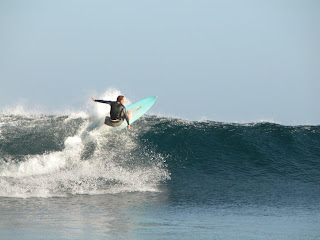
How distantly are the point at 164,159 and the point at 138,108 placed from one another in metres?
2.31

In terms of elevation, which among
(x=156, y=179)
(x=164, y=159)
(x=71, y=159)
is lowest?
(x=156, y=179)

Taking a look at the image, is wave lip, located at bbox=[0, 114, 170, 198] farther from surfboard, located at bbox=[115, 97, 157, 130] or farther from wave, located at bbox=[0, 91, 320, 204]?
surfboard, located at bbox=[115, 97, 157, 130]

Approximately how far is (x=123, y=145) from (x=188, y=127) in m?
2.97

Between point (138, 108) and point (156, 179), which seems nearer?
point (156, 179)

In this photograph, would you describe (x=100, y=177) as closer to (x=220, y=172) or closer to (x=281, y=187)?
(x=220, y=172)

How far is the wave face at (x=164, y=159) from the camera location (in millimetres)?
10328

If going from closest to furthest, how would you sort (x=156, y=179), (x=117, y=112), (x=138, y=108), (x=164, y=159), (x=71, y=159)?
(x=156, y=179) < (x=117, y=112) < (x=71, y=159) < (x=164, y=159) < (x=138, y=108)

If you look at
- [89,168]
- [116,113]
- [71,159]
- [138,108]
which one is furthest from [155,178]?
[138,108]

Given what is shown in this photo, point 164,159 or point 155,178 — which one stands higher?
point 164,159

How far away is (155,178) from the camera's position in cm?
1139

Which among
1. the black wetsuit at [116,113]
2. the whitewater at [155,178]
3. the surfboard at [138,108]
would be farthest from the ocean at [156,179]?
the black wetsuit at [116,113]

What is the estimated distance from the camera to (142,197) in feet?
31.2

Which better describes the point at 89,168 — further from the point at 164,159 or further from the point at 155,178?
the point at 164,159

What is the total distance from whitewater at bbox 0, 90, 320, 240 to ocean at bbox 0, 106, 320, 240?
27 millimetres
